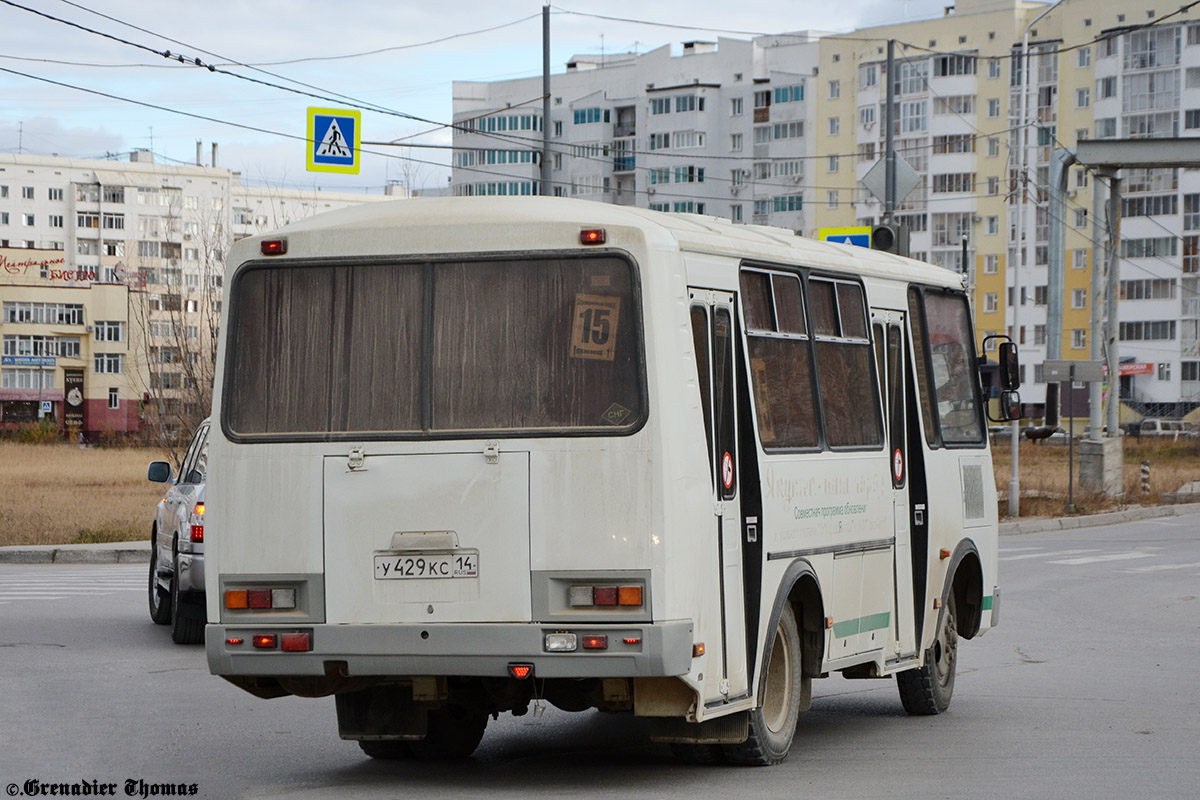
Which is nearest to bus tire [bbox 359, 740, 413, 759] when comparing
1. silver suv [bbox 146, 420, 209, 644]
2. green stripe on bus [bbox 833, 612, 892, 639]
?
green stripe on bus [bbox 833, 612, 892, 639]

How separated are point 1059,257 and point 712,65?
8825 centimetres

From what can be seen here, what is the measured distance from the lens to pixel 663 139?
130m

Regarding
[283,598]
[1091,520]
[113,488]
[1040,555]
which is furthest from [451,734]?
[113,488]

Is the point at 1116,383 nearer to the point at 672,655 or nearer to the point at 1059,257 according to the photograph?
the point at 1059,257

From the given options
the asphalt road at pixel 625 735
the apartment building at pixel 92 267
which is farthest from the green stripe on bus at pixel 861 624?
the apartment building at pixel 92 267

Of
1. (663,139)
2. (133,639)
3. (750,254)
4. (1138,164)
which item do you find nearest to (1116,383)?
(1138,164)

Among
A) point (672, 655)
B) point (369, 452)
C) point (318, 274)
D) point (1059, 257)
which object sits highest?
point (1059, 257)

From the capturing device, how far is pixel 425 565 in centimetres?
783

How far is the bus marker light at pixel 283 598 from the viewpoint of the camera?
7.98m

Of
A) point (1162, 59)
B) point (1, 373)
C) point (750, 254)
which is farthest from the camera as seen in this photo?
point (1, 373)

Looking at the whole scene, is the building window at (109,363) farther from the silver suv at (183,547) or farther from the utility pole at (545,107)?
the silver suv at (183,547)

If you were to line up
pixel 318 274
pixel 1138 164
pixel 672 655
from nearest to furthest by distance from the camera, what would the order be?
pixel 672 655, pixel 318 274, pixel 1138 164

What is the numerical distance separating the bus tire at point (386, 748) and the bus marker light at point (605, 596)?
2088 mm

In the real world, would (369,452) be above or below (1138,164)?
below
